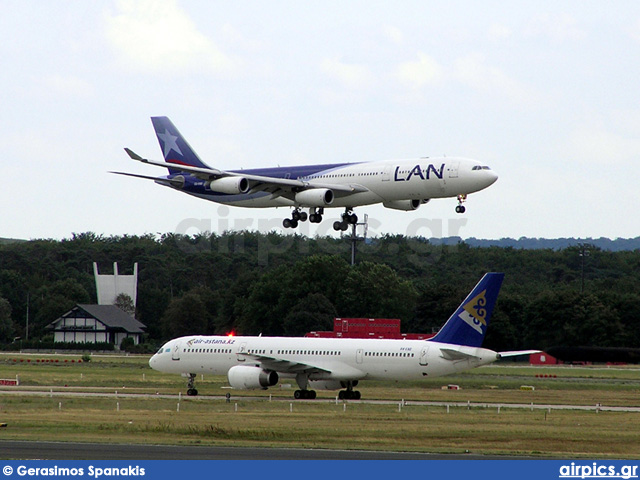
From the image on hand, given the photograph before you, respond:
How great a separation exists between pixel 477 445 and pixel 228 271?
132 m

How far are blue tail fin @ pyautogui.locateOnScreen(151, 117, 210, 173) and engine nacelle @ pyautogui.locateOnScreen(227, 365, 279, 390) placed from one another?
17.3 meters

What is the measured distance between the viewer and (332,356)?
60.4m

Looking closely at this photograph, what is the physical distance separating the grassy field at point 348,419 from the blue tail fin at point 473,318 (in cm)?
334

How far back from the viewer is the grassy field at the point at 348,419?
36.8 metres

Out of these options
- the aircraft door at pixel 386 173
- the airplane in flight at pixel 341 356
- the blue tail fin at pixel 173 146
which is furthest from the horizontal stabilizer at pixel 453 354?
the blue tail fin at pixel 173 146

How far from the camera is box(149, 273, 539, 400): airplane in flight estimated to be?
188 feet

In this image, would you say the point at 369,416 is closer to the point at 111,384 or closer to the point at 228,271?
the point at 111,384

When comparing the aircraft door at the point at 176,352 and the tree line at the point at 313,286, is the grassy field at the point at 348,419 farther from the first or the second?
the tree line at the point at 313,286

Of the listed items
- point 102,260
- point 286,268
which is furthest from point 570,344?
point 102,260

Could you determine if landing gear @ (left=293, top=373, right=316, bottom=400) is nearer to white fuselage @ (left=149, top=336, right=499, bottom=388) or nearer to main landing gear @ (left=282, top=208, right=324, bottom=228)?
white fuselage @ (left=149, top=336, right=499, bottom=388)

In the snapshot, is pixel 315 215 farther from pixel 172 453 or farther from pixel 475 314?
pixel 172 453

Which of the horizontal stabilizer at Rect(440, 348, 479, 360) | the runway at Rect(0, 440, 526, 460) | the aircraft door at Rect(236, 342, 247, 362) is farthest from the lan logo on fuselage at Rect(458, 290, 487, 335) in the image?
the runway at Rect(0, 440, 526, 460)

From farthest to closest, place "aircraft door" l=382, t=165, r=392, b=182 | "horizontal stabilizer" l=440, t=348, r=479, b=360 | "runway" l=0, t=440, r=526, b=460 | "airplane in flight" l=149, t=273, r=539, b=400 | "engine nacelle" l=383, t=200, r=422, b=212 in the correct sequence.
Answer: "engine nacelle" l=383, t=200, r=422, b=212, "aircraft door" l=382, t=165, r=392, b=182, "airplane in flight" l=149, t=273, r=539, b=400, "horizontal stabilizer" l=440, t=348, r=479, b=360, "runway" l=0, t=440, r=526, b=460

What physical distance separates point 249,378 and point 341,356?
199 inches
